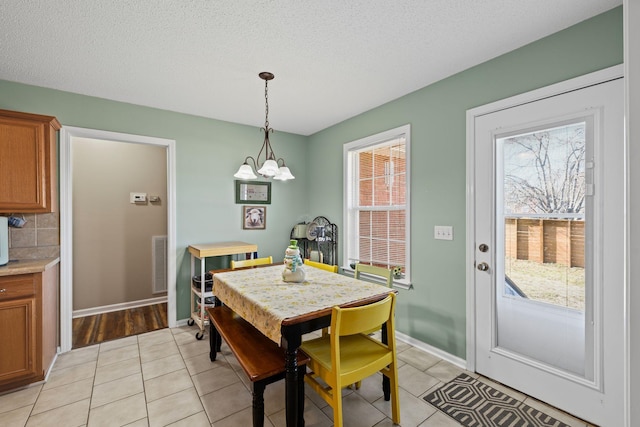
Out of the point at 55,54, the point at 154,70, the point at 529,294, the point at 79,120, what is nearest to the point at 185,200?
the point at 79,120

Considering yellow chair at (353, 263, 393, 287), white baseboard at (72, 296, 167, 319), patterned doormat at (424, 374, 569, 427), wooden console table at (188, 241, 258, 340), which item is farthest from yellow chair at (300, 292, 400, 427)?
white baseboard at (72, 296, 167, 319)

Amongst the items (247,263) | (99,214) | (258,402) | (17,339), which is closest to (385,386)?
(258,402)

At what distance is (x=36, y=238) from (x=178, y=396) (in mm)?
1991

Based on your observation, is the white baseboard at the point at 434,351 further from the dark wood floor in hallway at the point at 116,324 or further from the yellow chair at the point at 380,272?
the dark wood floor in hallway at the point at 116,324

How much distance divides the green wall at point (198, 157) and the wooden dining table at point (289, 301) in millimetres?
1238

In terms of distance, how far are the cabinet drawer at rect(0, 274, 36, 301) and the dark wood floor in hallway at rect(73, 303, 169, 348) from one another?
3.49 ft

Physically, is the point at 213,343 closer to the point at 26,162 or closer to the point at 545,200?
the point at 26,162

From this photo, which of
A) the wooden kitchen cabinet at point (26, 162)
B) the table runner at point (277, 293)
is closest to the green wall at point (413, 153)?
the wooden kitchen cabinet at point (26, 162)

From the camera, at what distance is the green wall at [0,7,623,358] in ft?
6.49

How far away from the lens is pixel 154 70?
237cm

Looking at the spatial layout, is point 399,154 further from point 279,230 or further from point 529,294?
point 279,230

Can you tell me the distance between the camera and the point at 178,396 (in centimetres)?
204

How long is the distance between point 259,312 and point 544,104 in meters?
2.30

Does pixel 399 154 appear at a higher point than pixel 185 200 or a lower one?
higher
